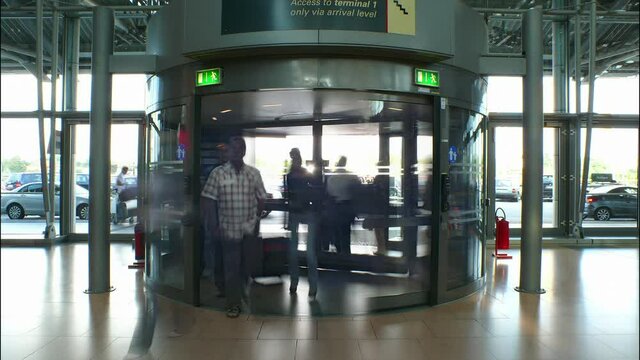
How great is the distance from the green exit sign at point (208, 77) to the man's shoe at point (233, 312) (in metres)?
2.49

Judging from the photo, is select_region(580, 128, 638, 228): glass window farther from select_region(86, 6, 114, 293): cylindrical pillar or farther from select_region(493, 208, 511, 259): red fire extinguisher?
select_region(86, 6, 114, 293): cylindrical pillar

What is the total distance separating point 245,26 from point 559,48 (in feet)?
31.4

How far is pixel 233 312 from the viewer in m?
5.26

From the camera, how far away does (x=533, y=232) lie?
21.1ft

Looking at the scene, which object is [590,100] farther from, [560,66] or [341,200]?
[341,200]

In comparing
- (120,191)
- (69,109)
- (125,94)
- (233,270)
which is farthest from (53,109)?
(233,270)

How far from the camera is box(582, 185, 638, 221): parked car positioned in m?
11.9

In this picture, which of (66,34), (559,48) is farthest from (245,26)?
(559,48)

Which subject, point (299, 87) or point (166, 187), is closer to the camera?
point (299, 87)

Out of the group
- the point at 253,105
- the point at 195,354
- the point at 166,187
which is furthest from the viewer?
the point at 166,187

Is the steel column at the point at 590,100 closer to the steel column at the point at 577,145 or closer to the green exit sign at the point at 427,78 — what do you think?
the steel column at the point at 577,145

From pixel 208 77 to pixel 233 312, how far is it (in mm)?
2623

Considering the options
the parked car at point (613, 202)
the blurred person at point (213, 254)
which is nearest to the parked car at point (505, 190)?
the parked car at point (613, 202)

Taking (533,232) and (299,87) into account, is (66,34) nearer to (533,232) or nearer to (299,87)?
(299,87)
